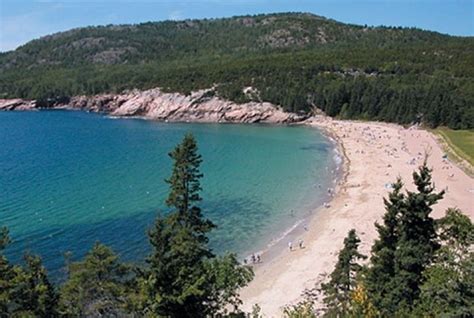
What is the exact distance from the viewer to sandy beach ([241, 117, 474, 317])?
1455 inches

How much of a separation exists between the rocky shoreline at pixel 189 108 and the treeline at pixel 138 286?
113 m

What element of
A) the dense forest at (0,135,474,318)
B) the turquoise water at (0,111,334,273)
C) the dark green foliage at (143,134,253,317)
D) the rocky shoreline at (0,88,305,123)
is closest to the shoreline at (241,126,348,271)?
the turquoise water at (0,111,334,273)

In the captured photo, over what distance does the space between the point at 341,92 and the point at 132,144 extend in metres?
61.5

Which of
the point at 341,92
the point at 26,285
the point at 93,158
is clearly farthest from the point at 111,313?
the point at 341,92

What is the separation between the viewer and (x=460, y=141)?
299 feet

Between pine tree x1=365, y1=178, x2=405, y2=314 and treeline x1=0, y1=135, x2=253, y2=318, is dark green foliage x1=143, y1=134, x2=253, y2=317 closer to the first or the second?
treeline x1=0, y1=135, x2=253, y2=318

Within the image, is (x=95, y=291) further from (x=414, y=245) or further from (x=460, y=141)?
(x=460, y=141)

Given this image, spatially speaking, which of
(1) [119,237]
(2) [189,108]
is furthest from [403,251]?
(2) [189,108]

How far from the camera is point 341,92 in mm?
132000

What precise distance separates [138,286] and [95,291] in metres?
2.58

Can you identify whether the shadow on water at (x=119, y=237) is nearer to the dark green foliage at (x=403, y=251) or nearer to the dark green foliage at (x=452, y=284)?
the dark green foliage at (x=403, y=251)

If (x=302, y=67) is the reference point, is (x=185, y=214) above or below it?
below

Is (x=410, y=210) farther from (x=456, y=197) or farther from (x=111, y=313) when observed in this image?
(x=456, y=197)

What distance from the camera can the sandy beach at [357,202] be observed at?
37.0m
